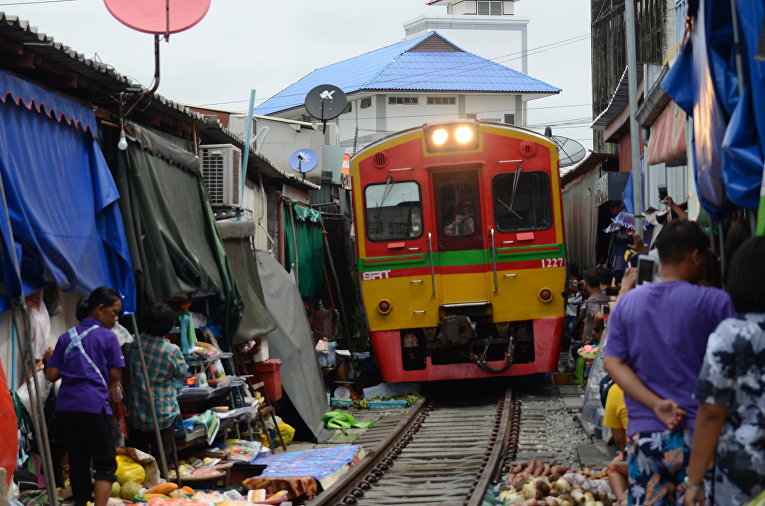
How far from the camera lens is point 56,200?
7.18 metres

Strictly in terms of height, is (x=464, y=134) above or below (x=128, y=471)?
above

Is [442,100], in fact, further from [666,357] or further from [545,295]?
[666,357]

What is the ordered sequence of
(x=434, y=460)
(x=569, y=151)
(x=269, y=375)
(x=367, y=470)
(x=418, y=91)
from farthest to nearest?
(x=418, y=91) < (x=569, y=151) < (x=269, y=375) < (x=434, y=460) < (x=367, y=470)

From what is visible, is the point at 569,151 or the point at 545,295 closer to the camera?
the point at 545,295

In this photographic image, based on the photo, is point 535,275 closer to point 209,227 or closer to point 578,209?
point 209,227

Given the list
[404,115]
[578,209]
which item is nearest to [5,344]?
[578,209]

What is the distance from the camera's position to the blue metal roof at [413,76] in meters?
45.3

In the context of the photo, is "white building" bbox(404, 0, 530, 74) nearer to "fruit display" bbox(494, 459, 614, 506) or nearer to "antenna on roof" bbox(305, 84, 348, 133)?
Result: "antenna on roof" bbox(305, 84, 348, 133)

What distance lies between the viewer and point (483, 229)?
41.0ft

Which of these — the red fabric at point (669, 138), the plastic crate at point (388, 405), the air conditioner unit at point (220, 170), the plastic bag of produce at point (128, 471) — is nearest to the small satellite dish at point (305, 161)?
the plastic crate at point (388, 405)

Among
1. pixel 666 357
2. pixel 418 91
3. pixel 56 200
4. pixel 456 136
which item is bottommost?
pixel 666 357

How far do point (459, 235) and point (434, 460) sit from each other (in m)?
3.75

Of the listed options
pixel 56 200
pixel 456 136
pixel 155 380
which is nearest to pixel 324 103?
pixel 456 136

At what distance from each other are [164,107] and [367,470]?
384 cm
